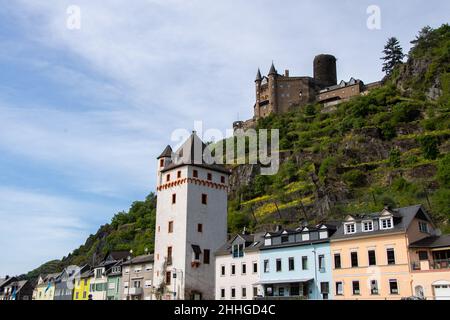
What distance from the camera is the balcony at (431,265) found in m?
41.0

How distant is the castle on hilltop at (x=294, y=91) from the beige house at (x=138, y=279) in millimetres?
83062

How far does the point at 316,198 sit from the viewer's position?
89.8m

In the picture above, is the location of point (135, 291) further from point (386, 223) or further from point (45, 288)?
point (45, 288)

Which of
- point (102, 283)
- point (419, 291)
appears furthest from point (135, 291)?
point (419, 291)

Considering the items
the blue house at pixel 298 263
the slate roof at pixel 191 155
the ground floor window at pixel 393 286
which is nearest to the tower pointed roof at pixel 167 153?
the slate roof at pixel 191 155

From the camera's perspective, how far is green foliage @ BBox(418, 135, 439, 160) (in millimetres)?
84688

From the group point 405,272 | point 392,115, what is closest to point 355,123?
point 392,115

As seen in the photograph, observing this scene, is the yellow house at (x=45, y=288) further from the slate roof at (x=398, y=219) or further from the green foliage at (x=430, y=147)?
the green foliage at (x=430, y=147)

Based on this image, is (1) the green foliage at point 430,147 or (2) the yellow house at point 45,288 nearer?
(1) the green foliage at point 430,147

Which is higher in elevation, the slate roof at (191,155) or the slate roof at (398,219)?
the slate roof at (191,155)

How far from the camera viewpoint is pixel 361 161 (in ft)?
321

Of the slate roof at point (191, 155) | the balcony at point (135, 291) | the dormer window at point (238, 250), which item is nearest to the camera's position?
the dormer window at point (238, 250)

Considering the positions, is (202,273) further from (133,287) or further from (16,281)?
(16,281)
